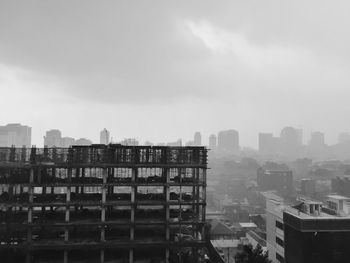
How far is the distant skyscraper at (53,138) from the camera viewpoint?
11624 centimetres

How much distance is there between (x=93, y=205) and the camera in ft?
121

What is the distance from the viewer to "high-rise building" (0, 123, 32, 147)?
114562 mm

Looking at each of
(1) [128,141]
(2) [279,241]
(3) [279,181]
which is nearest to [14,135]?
(1) [128,141]

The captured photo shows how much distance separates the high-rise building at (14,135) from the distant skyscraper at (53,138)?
7.53 meters

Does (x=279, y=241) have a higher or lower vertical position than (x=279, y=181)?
lower

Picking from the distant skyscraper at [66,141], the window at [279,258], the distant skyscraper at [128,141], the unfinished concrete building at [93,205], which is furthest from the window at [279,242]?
the distant skyscraper at [66,141]

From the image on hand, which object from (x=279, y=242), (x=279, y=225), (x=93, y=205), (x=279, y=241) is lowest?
(x=279, y=242)

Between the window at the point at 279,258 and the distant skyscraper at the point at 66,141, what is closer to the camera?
the window at the point at 279,258

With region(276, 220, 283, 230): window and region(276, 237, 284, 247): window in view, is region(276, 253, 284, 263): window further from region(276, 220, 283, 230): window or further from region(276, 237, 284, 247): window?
region(276, 220, 283, 230): window

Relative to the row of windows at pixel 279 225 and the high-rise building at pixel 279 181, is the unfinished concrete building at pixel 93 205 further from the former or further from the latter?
the high-rise building at pixel 279 181

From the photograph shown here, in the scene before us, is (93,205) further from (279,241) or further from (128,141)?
(128,141)

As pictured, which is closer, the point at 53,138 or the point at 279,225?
Result: the point at 279,225

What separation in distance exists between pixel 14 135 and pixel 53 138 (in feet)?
42.3

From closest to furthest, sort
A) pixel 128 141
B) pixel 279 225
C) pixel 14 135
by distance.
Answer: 1. pixel 279 225
2. pixel 128 141
3. pixel 14 135
